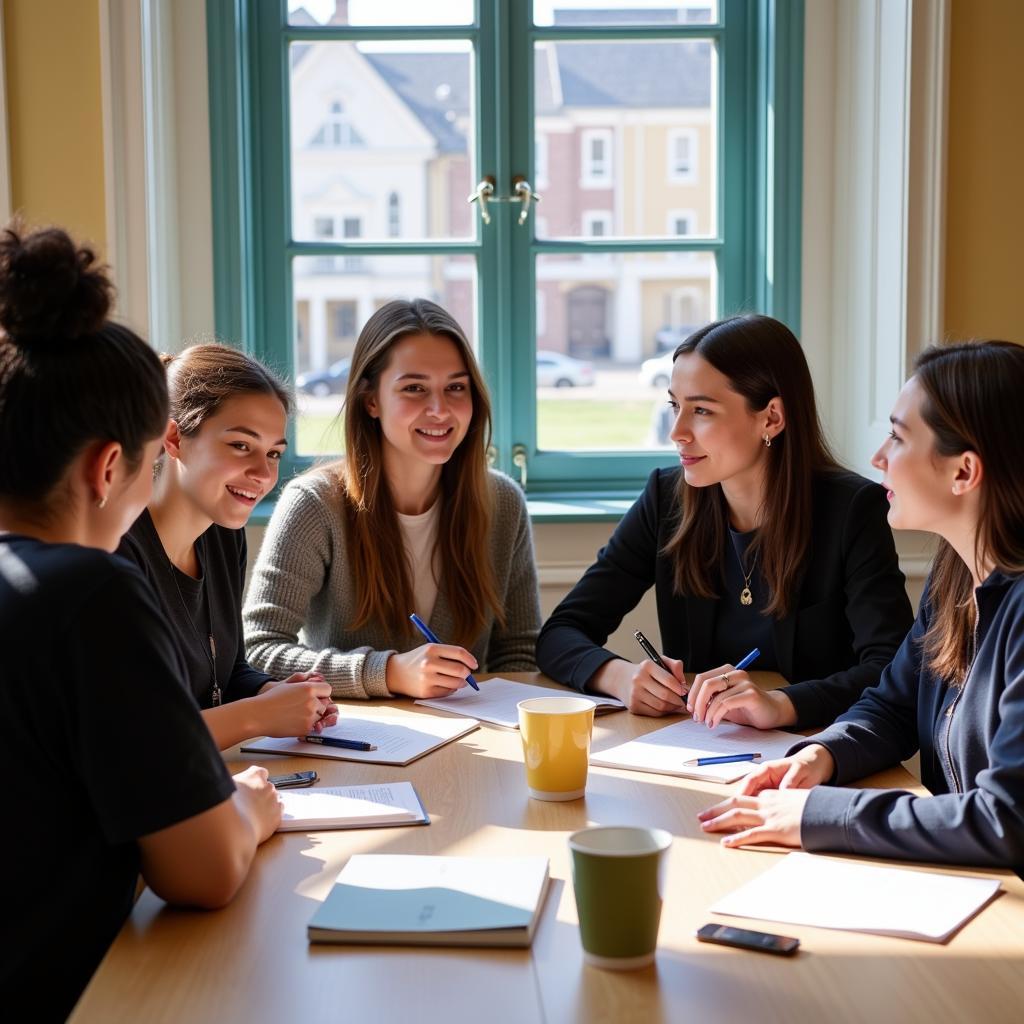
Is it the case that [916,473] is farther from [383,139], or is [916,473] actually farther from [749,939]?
[383,139]

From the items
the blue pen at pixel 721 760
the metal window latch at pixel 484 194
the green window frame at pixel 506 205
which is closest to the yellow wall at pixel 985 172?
the green window frame at pixel 506 205

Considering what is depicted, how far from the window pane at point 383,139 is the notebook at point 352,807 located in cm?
211

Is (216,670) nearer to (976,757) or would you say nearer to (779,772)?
(779,772)

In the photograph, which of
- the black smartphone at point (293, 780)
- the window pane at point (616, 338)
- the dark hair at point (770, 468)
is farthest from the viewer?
the window pane at point (616, 338)

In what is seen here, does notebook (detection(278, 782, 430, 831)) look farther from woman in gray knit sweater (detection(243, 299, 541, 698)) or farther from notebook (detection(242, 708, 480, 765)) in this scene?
woman in gray knit sweater (detection(243, 299, 541, 698))

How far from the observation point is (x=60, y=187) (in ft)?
8.88

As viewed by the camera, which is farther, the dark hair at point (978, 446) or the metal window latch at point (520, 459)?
the metal window latch at point (520, 459)

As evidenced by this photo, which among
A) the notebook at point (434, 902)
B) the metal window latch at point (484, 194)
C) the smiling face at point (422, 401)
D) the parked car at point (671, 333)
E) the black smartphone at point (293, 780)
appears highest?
the metal window latch at point (484, 194)

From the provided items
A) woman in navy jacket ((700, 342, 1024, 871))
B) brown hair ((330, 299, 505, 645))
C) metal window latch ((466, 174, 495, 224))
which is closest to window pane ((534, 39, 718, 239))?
metal window latch ((466, 174, 495, 224))

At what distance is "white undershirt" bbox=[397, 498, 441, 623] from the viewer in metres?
2.31

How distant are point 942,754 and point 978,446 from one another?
0.37 meters

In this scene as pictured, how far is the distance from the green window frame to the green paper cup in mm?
2081

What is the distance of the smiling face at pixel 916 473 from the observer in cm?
157

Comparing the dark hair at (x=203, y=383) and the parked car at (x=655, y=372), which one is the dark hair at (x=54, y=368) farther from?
the parked car at (x=655, y=372)
